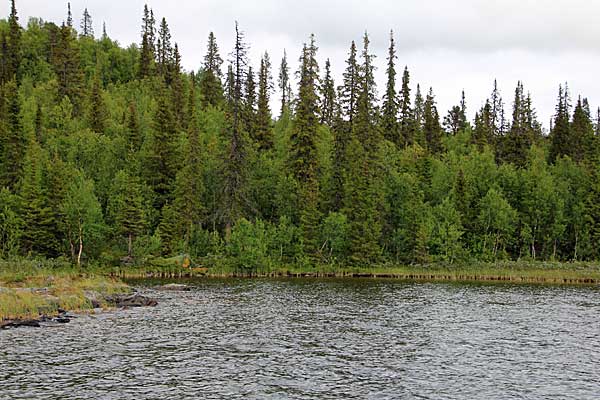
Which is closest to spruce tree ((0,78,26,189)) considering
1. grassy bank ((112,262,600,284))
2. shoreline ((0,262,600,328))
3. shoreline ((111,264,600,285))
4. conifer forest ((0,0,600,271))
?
conifer forest ((0,0,600,271))

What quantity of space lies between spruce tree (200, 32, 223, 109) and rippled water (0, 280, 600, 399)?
80.8 meters

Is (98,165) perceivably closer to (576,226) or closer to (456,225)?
(456,225)

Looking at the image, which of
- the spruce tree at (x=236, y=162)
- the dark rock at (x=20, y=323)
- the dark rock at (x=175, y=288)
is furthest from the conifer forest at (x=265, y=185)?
the dark rock at (x=20, y=323)

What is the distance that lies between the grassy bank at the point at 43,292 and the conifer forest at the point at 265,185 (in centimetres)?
1433

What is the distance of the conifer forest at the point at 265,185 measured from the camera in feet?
263

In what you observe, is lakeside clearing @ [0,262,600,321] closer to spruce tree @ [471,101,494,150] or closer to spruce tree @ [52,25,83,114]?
spruce tree @ [471,101,494,150]

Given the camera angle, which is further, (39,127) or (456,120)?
(456,120)

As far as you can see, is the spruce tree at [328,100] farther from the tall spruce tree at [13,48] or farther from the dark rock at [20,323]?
the dark rock at [20,323]

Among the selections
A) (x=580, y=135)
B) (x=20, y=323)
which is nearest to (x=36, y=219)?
(x=20, y=323)

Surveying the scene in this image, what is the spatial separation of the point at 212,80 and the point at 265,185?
44587 mm

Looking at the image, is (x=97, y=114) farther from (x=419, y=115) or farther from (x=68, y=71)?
(x=419, y=115)

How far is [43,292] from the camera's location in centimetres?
4856

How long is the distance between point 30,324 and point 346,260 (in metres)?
49.4

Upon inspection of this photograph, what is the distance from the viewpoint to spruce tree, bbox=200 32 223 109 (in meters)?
129
